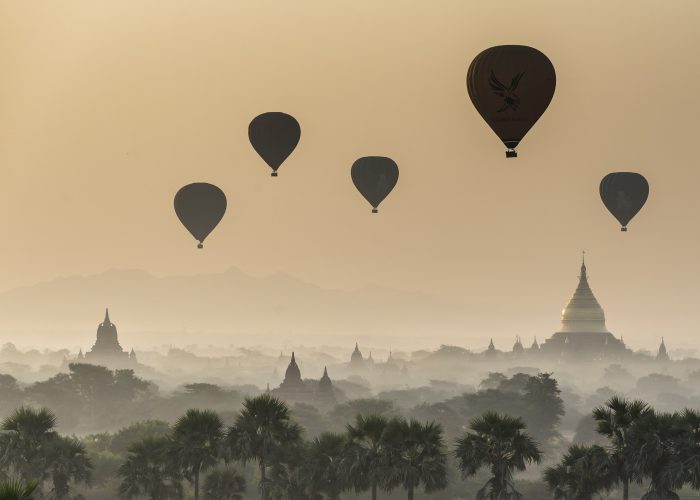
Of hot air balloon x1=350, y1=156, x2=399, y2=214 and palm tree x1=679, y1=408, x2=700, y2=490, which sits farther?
hot air balloon x1=350, y1=156, x2=399, y2=214

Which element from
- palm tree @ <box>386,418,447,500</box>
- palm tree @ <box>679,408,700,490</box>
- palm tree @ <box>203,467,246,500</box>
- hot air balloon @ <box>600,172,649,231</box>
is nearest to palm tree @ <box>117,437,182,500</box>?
palm tree @ <box>203,467,246,500</box>

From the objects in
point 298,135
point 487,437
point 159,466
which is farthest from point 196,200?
point 487,437

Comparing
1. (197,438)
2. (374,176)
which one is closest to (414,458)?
(197,438)

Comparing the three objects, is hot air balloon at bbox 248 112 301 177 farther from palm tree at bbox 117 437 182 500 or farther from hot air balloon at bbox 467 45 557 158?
palm tree at bbox 117 437 182 500

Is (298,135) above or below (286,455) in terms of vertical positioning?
above

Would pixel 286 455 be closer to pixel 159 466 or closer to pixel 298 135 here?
pixel 159 466

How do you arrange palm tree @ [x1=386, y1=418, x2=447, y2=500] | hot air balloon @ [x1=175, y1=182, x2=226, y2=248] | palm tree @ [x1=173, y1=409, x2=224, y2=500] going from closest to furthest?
1. palm tree @ [x1=386, y1=418, x2=447, y2=500]
2. palm tree @ [x1=173, y1=409, x2=224, y2=500]
3. hot air balloon @ [x1=175, y1=182, x2=226, y2=248]
